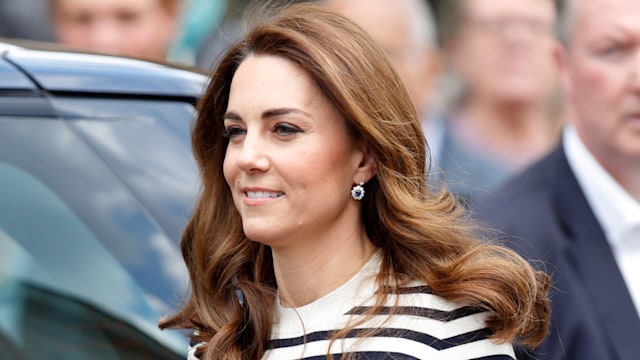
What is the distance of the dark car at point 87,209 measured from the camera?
2.74m

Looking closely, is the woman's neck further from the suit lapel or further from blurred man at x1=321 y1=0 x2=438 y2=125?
blurred man at x1=321 y1=0 x2=438 y2=125

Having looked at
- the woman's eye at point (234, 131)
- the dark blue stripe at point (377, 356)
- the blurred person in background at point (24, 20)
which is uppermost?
the blurred person in background at point (24, 20)

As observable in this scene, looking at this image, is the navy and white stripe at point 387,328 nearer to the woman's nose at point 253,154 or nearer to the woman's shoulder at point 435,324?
the woman's shoulder at point 435,324

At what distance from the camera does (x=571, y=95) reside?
3990 millimetres

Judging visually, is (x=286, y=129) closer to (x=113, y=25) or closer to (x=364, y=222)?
(x=364, y=222)

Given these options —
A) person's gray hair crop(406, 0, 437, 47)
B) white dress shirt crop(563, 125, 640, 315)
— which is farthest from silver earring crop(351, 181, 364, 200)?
person's gray hair crop(406, 0, 437, 47)

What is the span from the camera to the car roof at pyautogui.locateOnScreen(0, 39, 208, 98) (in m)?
2.93

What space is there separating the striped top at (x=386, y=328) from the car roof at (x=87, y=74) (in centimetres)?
64

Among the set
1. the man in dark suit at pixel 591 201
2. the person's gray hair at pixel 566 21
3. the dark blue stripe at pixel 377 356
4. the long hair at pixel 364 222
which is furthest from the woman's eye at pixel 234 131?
the person's gray hair at pixel 566 21

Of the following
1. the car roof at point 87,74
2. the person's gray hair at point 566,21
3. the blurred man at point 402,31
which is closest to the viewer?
the car roof at point 87,74

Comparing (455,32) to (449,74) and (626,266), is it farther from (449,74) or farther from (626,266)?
(626,266)

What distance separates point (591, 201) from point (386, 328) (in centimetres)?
142

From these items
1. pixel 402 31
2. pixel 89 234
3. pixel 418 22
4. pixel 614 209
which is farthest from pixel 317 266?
pixel 418 22

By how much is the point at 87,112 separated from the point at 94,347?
565 millimetres
